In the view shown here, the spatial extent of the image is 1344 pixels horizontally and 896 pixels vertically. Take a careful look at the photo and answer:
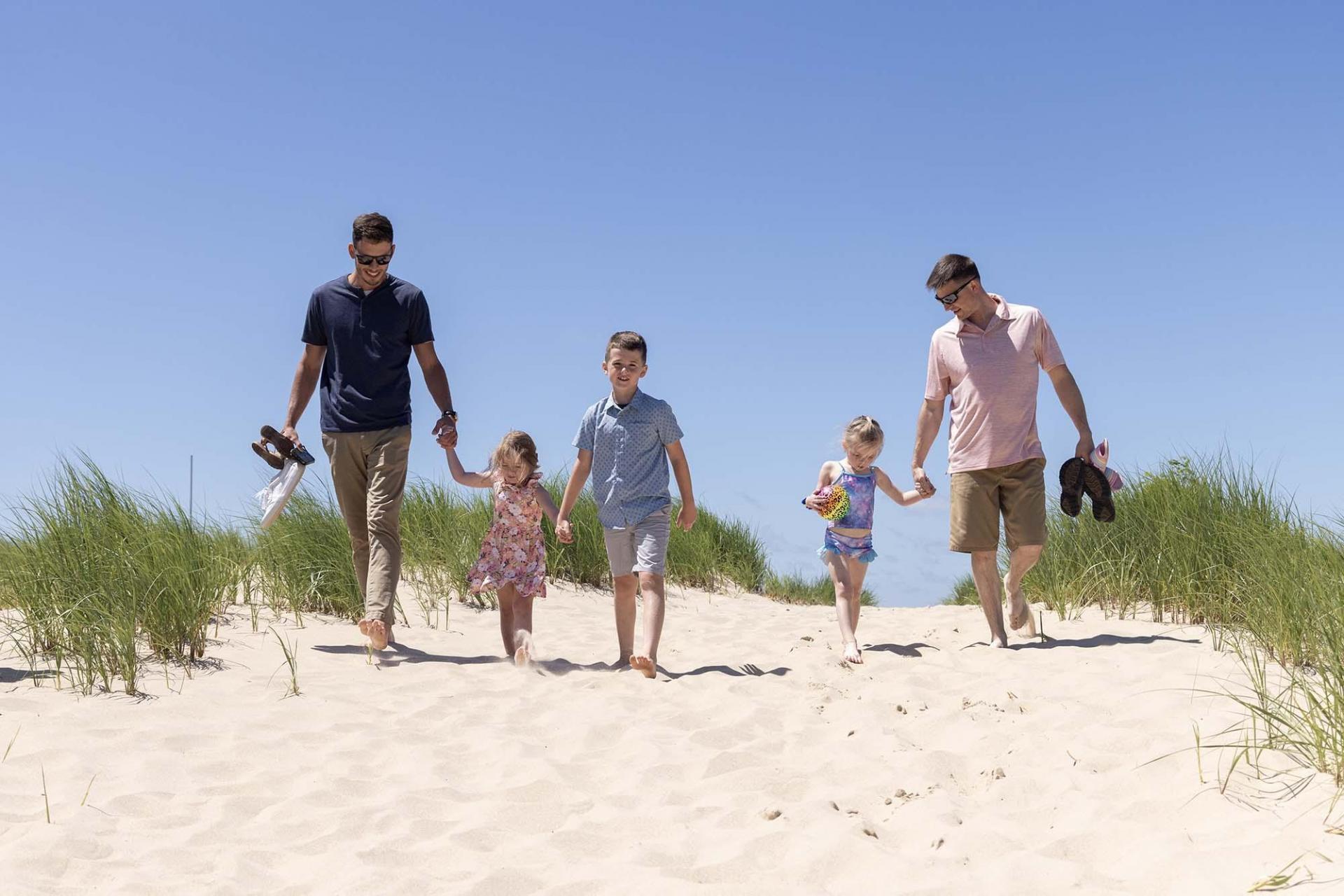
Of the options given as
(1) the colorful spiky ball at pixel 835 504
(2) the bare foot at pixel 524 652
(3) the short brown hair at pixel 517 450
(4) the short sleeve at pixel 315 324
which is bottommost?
(2) the bare foot at pixel 524 652

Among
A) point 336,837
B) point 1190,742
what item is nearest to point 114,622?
point 336,837

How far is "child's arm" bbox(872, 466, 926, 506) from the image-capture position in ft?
18.9

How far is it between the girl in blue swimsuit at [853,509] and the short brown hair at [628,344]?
1.29m

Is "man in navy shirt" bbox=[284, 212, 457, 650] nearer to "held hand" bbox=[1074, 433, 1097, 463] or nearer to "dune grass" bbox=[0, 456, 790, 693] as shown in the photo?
"dune grass" bbox=[0, 456, 790, 693]

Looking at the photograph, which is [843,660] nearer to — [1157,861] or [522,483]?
[522,483]

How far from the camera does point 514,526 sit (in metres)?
5.52

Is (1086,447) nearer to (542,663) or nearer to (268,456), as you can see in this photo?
(542,663)

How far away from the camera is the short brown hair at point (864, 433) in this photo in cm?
575

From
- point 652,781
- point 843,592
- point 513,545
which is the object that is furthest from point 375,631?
point 843,592

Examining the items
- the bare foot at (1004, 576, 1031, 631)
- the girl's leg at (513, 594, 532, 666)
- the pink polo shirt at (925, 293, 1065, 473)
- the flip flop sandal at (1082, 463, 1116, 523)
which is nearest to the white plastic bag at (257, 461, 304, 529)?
the girl's leg at (513, 594, 532, 666)

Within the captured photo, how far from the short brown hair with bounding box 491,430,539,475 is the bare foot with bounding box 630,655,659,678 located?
1.16 metres

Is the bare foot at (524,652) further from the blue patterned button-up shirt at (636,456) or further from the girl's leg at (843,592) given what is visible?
the girl's leg at (843,592)

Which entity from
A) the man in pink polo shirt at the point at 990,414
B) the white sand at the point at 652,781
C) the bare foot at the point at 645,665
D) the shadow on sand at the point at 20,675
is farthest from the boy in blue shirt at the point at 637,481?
the shadow on sand at the point at 20,675

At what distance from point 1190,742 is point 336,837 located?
9.79 feet
